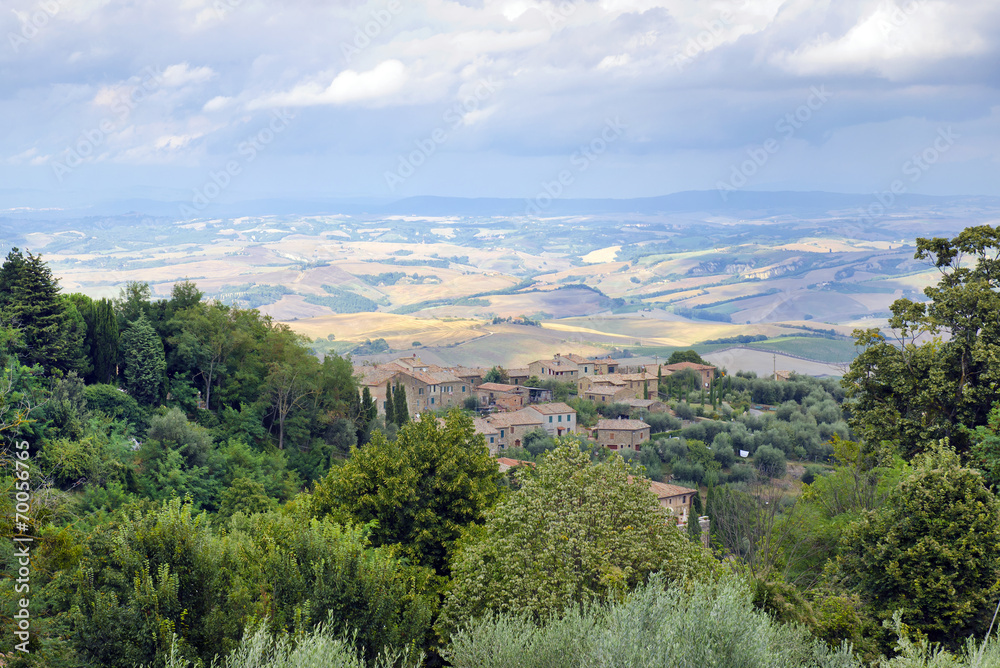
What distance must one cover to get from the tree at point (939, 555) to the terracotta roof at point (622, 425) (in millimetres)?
44937

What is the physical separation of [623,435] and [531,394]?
1942 cm

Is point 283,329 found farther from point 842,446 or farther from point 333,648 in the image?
point 333,648

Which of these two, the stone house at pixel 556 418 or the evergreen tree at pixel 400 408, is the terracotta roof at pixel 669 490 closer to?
the evergreen tree at pixel 400 408

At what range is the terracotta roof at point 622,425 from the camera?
59312 millimetres

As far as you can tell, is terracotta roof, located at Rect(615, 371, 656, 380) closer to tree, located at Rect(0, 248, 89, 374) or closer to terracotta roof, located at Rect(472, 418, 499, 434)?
terracotta roof, located at Rect(472, 418, 499, 434)

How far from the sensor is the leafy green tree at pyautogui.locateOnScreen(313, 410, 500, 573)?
62.1 ft

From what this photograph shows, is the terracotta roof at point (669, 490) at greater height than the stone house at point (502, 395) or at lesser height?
lesser

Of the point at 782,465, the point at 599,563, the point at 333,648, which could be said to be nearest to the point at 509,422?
the point at 782,465

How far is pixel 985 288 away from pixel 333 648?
17886 millimetres

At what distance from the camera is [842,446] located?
2206cm

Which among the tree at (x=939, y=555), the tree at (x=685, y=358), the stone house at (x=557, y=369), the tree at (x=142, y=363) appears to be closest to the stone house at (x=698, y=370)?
the tree at (x=685, y=358)

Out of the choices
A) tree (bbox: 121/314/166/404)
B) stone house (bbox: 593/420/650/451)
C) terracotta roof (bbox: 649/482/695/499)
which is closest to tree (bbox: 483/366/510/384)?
stone house (bbox: 593/420/650/451)

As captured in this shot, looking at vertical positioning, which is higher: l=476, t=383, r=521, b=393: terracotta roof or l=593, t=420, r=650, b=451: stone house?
l=476, t=383, r=521, b=393: terracotta roof

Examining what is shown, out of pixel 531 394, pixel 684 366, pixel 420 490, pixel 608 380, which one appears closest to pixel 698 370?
pixel 684 366
